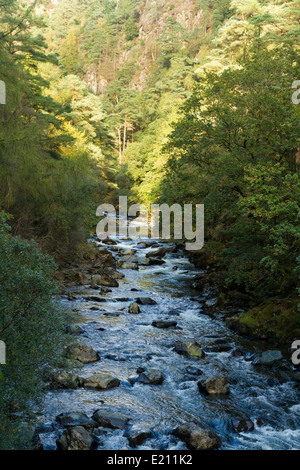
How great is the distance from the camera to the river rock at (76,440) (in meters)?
5.93

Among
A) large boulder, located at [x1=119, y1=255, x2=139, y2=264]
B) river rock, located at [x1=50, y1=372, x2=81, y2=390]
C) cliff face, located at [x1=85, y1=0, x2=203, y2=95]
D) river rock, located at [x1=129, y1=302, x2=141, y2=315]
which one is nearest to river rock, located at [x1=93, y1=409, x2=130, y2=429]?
river rock, located at [x1=50, y1=372, x2=81, y2=390]

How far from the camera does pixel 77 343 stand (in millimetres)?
9562

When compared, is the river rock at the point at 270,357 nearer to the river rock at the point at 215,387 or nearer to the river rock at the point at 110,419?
the river rock at the point at 215,387

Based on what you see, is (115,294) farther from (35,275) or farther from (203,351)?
(35,275)

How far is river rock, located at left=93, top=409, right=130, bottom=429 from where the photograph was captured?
21.9ft

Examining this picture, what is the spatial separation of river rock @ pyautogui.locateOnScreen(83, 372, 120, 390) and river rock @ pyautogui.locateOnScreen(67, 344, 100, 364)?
38.9 inches

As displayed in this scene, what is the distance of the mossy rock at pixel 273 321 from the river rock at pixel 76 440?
22.3 feet

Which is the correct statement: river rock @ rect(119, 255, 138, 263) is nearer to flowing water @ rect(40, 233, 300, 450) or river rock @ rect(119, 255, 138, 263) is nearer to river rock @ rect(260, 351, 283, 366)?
flowing water @ rect(40, 233, 300, 450)

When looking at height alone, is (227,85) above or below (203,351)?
above

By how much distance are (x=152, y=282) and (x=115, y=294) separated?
2.73 m

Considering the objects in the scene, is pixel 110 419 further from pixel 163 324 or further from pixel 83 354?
pixel 163 324

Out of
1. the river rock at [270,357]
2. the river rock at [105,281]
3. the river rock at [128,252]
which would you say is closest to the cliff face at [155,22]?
the river rock at [128,252]

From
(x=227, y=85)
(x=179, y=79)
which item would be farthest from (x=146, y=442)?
(x=179, y=79)
